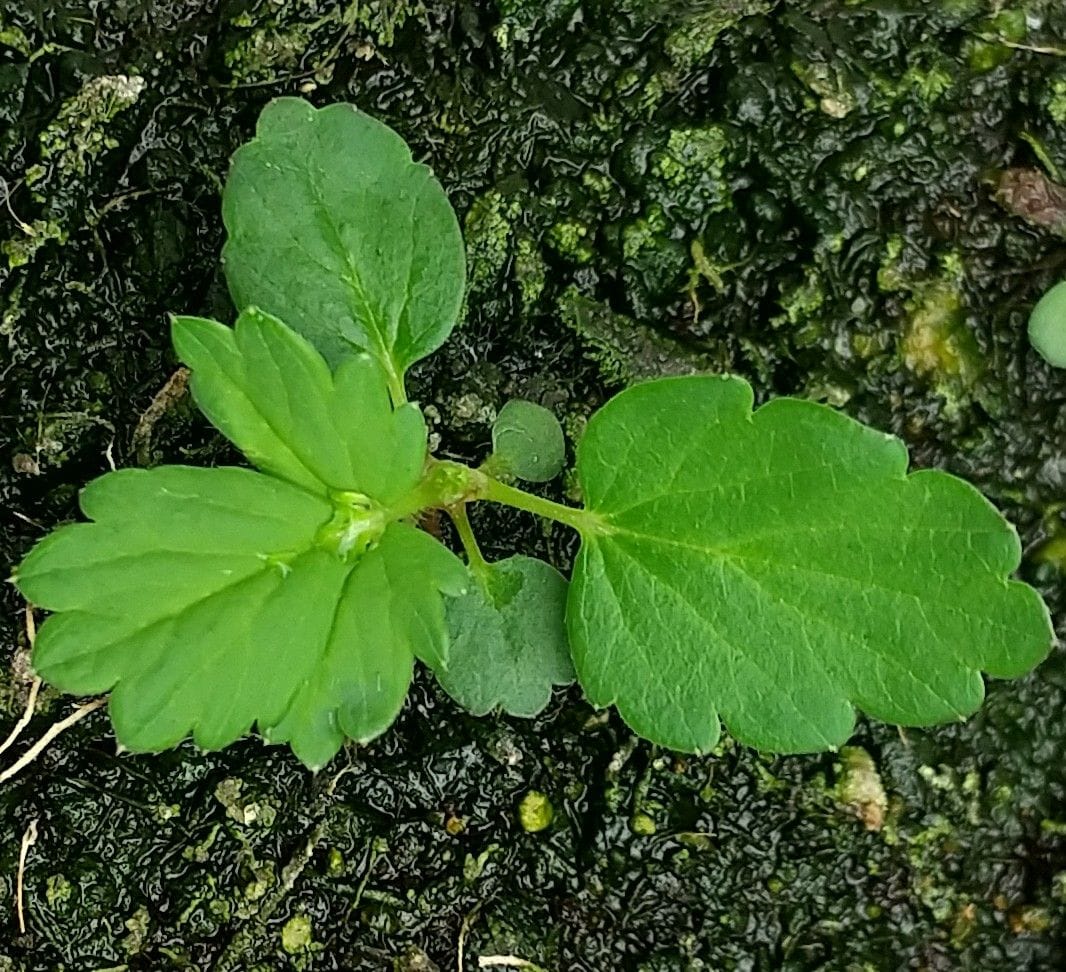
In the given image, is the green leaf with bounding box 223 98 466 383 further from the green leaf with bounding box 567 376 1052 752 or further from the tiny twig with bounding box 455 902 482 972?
the tiny twig with bounding box 455 902 482 972

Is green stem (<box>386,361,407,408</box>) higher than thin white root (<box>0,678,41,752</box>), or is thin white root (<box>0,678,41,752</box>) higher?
green stem (<box>386,361,407,408</box>)

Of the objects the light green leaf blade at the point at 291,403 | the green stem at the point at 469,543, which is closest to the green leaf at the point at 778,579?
the green stem at the point at 469,543

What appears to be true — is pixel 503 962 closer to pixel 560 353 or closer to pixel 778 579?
pixel 778 579

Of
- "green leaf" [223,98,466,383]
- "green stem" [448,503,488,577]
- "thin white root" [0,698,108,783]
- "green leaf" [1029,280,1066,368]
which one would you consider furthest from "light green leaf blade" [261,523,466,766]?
"green leaf" [1029,280,1066,368]

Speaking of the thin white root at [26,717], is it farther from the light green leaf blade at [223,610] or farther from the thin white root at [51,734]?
the light green leaf blade at [223,610]

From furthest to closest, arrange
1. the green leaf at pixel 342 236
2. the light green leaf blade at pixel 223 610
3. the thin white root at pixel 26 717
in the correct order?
1. the thin white root at pixel 26 717
2. the green leaf at pixel 342 236
3. the light green leaf blade at pixel 223 610

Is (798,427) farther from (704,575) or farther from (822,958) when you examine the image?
(822,958)
